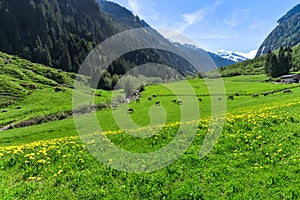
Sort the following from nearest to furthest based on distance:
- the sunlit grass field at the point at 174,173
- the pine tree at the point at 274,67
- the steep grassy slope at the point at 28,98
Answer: the sunlit grass field at the point at 174,173
the steep grassy slope at the point at 28,98
the pine tree at the point at 274,67

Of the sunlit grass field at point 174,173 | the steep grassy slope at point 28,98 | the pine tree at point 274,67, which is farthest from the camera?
the pine tree at point 274,67

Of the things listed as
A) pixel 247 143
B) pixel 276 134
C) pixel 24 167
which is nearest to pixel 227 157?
pixel 247 143

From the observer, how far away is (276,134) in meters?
18.0

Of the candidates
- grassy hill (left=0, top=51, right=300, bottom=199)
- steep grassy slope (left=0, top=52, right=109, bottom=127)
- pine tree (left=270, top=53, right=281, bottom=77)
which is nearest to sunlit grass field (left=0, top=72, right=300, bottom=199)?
grassy hill (left=0, top=51, right=300, bottom=199)

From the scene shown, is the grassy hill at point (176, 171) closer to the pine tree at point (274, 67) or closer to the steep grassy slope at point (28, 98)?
the steep grassy slope at point (28, 98)

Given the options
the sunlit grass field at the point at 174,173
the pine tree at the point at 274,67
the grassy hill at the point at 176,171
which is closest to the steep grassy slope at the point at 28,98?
the grassy hill at the point at 176,171

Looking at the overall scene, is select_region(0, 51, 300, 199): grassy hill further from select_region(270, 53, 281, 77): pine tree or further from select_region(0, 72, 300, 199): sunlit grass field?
select_region(270, 53, 281, 77): pine tree

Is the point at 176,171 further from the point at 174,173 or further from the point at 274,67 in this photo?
the point at 274,67

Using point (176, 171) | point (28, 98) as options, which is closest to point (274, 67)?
point (28, 98)

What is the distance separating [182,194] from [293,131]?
11.2m

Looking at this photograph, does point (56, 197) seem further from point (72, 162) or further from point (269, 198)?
point (269, 198)

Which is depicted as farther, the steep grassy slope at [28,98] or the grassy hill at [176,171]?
the steep grassy slope at [28,98]

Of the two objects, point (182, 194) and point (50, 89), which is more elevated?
point (50, 89)

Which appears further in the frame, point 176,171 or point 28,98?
point 28,98
